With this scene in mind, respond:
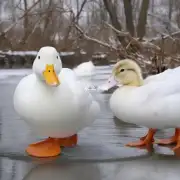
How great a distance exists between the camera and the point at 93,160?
4.77 metres

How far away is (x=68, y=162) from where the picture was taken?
470 centimetres

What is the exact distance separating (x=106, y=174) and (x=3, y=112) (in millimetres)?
3938

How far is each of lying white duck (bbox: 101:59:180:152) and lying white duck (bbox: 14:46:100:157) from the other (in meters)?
0.48

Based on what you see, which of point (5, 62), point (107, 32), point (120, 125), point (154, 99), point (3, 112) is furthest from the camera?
point (107, 32)

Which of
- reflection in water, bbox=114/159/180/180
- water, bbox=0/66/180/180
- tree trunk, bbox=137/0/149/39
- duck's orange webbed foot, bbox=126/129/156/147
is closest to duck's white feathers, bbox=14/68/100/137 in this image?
water, bbox=0/66/180/180

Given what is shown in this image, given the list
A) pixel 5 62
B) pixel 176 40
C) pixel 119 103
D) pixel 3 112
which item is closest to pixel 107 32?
pixel 5 62

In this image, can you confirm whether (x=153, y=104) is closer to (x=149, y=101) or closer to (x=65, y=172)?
(x=149, y=101)

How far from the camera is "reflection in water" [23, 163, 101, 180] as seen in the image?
423cm

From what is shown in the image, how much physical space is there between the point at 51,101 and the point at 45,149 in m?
0.59

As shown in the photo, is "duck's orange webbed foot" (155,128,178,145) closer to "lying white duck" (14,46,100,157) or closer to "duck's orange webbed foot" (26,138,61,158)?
"lying white duck" (14,46,100,157)

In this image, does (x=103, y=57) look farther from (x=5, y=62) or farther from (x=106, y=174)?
(x=106, y=174)

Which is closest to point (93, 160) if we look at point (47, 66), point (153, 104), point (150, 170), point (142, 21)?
point (150, 170)

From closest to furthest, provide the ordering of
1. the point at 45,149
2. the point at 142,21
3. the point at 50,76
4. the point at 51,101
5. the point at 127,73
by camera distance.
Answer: the point at 50,76, the point at 51,101, the point at 45,149, the point at 127,73, the point at 142,21

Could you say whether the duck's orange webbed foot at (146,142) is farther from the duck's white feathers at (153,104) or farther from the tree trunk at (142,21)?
the tree trunk at (142,21)
